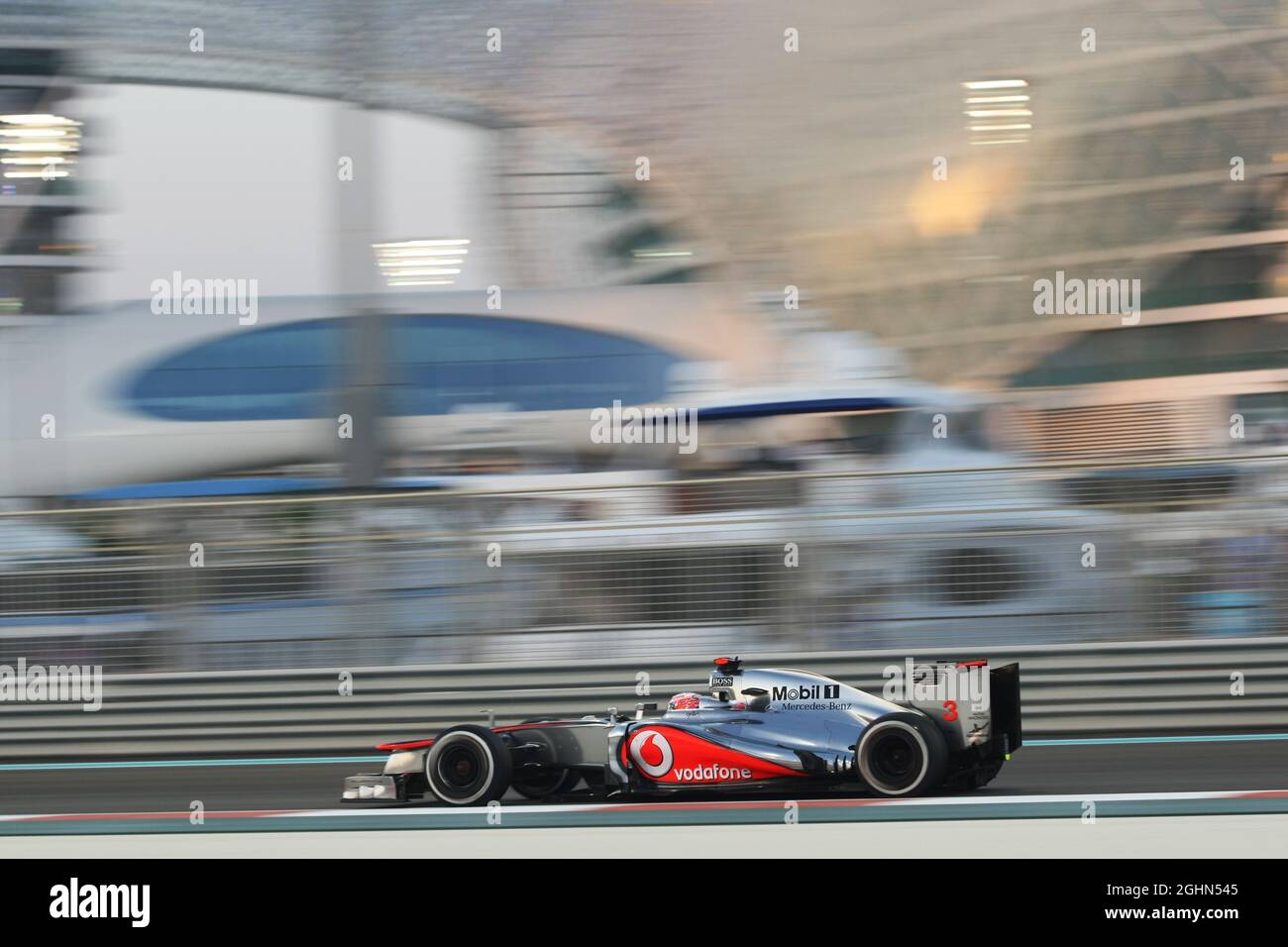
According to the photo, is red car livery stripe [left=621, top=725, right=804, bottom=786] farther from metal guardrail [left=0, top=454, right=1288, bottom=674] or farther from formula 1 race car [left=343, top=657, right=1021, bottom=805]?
metal guardrail [left=0, top=454, right=1288, bottom=674]

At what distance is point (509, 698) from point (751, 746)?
2.59m

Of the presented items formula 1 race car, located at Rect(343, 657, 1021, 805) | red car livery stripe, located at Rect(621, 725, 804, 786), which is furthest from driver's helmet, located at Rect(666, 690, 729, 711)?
red car livery stripe, located at Rect(621, 725, 804, 786)

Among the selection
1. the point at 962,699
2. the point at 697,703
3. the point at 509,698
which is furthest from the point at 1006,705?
the point at 509,698

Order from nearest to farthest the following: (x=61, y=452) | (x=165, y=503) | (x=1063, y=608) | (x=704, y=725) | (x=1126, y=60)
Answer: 1. (x=704, y=725)
2. (x=1063, y=608)
3. (x=165, y=503)
4. (x=61, y=452)
5. (x=1126, y=60)

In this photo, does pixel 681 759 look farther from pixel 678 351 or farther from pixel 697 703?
pixel 678 351

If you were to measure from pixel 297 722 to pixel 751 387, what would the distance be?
13.2ft

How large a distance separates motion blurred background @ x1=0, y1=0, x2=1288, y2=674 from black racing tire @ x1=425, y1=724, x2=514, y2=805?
1.99m

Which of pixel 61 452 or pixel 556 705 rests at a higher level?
pixel 61 452

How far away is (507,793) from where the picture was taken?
684 centimetres

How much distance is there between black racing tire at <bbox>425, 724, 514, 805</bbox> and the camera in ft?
20.1

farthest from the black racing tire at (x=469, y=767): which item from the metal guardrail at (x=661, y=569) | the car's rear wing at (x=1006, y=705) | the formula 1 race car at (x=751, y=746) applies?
the car's rear wing at (x=1006, y=705)

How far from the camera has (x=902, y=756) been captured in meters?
5.75
